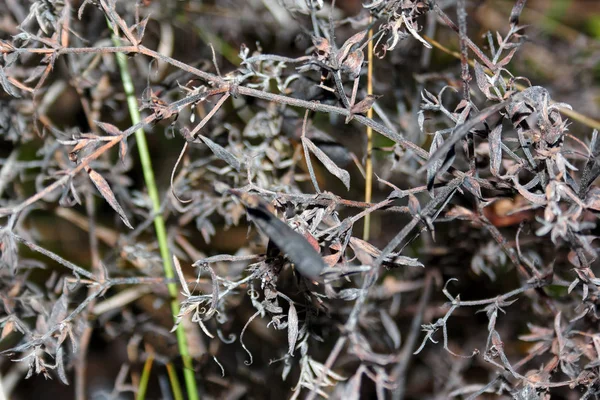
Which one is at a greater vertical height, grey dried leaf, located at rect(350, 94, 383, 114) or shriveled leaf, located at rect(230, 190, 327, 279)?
grey dried leaf, located at rect(350, 94, 383, 114)

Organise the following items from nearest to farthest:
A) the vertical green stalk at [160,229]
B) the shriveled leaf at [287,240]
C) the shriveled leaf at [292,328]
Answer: the shriveled leaf at [287,240], the shriveled leaf at [292,328], the vertical green stalk at [160,229]

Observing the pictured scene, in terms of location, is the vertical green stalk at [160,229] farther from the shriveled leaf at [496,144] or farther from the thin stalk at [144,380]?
the shriveled leaf at [496,144]

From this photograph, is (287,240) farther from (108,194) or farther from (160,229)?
(160,229)

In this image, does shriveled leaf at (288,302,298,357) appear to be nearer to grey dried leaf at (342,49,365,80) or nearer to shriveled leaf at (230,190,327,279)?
shriveled leaf at (230,190,327,279)

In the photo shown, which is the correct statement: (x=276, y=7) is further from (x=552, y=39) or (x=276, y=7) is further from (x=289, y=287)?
(x=552, y=39)

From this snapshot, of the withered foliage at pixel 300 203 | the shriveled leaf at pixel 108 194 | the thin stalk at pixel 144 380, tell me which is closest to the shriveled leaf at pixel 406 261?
the withered foliage at pixel 300 203

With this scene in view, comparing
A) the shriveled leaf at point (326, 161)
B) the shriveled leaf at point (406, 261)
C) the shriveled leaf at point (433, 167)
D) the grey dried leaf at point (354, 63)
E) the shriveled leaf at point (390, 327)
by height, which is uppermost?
the grey dried leaf at point (354, 63)

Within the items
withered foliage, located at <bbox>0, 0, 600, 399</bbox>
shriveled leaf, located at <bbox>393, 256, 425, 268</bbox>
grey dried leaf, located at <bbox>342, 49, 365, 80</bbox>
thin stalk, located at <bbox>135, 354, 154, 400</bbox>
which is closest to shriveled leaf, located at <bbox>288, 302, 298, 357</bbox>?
withered foliage, located at <bbox>0, 0, 600, 399</bbox>

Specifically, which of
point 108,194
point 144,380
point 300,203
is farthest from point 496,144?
point 144,380
